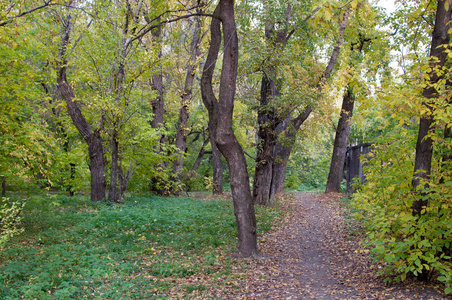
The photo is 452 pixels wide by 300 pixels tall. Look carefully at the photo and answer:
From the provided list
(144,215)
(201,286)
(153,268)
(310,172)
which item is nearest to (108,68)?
(144,215)

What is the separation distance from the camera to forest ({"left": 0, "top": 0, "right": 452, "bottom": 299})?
14.5 ft

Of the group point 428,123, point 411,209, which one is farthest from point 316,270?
point 428,123

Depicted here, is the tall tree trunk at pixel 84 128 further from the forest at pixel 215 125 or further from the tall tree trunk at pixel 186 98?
→ the tall tree trunk at pixel 186 98

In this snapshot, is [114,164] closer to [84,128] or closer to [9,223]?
[84,128]

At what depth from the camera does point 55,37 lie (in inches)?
435

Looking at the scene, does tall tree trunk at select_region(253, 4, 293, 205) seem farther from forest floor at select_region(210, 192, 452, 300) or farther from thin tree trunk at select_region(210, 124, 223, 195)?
thin tree trunk at select_region(210, 124, 223, 195)

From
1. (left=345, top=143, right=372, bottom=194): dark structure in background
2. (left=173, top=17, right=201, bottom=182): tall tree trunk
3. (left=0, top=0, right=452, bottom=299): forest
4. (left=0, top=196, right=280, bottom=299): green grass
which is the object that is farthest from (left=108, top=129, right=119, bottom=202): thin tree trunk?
(left=345, top=143, right=372, bottom=194): dark structure in background

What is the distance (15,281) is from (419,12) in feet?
23.7

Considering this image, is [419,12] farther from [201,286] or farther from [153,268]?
[153,268]

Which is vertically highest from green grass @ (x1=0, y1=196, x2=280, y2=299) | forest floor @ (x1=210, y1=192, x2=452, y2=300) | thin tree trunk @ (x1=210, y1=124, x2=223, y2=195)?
thin tree trunk @ (x1=210, y1=124, x2=223, y2=195)

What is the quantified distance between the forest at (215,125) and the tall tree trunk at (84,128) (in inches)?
2.0

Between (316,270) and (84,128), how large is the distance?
9.78 meters

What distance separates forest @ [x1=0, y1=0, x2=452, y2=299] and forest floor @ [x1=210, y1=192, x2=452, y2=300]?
304 millimetres

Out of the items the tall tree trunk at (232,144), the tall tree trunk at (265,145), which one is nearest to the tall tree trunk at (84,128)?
the tall tree trunk at (265,145)
